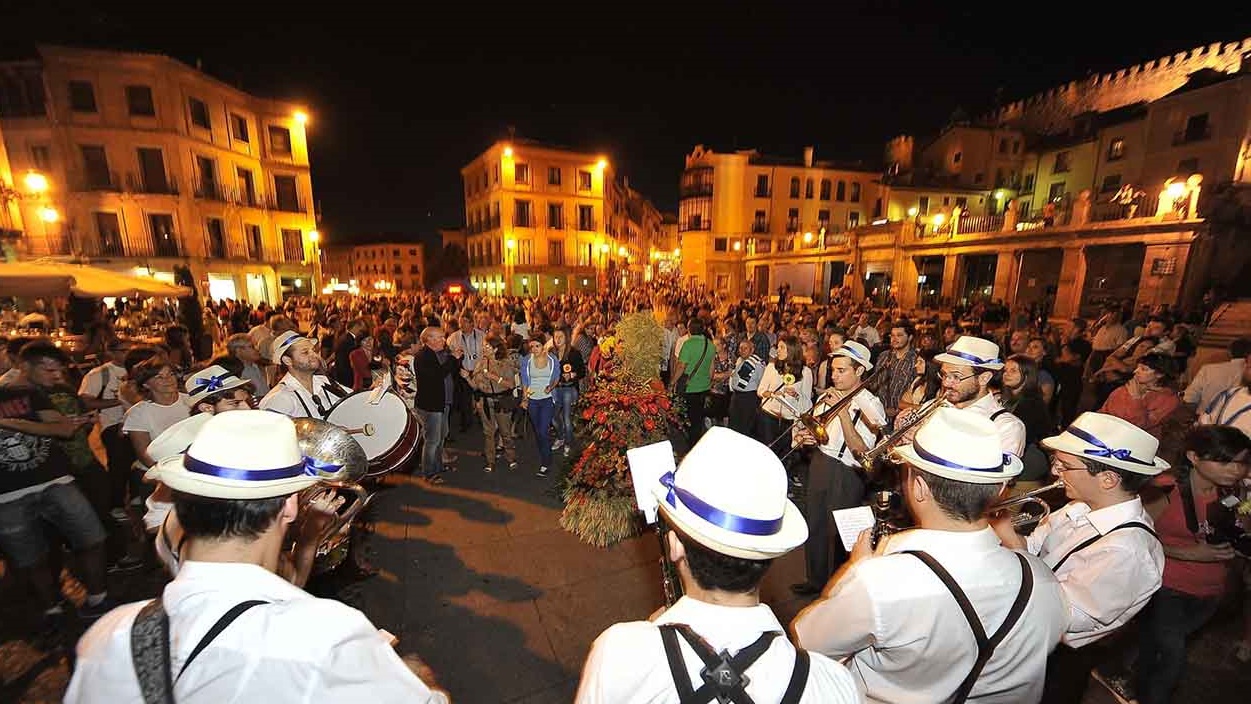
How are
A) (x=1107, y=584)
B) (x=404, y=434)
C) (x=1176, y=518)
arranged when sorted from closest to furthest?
(x=1107, y=584) → (x=1176, y=518) → (x=404, y=434)

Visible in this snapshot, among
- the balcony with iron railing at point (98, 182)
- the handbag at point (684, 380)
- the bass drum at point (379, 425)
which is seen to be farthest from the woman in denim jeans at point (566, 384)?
the balcony with iron railing at point (98, 182)

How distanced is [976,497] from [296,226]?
3648 cm

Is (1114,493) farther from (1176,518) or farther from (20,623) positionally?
(20,623)

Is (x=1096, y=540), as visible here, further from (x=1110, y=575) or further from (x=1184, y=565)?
(x=1184, y=565)

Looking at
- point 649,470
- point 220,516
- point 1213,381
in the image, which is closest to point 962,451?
point 649,470

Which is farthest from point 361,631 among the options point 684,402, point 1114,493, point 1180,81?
point 1180,81

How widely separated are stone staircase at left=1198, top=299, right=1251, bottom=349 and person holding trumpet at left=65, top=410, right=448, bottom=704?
15.0m

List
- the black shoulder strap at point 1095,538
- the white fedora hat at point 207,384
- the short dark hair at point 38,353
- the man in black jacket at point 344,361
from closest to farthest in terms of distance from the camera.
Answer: the black shoulder strap at point 1095,538 → the white fedora hat at point 207,384 → the short dark hair at point 38,353 → the man in black jacket at point 344,361

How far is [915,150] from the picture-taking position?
40.8 meters

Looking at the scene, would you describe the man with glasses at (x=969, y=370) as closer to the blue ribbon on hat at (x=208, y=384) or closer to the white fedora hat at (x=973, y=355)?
the white fedora hat at (x=973, y=355)

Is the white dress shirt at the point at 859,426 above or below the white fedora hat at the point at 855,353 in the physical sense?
below

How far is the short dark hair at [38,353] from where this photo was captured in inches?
148

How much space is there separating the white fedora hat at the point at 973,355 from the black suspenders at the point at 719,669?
3.73m

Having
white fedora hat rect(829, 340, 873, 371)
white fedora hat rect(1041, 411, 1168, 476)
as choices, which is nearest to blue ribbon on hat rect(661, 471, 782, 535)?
white fedora hat rect(1041, 411, 1168, 476)
